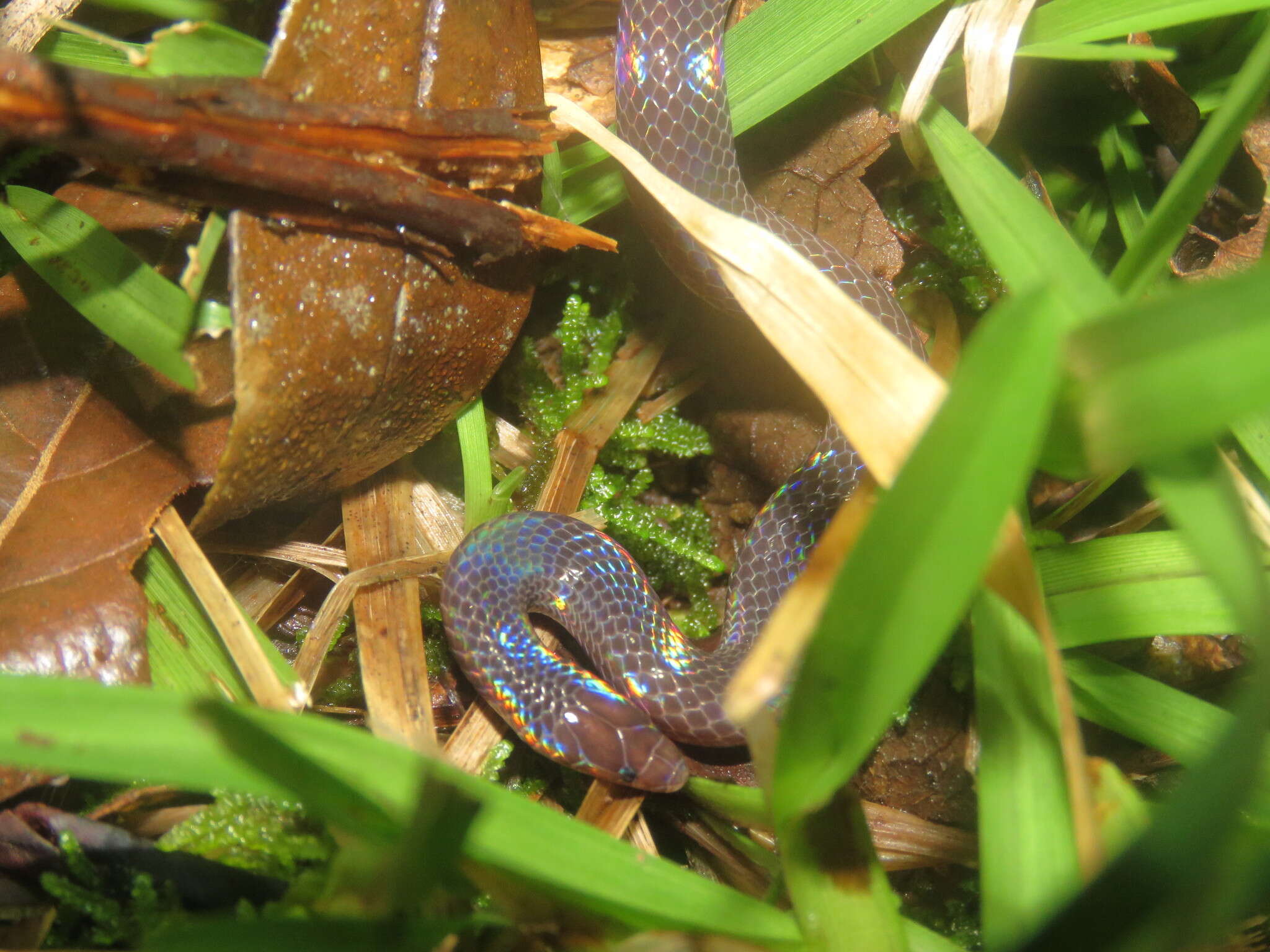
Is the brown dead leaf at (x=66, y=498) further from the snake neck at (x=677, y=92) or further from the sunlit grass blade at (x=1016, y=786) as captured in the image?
the sunlit grass blade at (x=1016, y=786)

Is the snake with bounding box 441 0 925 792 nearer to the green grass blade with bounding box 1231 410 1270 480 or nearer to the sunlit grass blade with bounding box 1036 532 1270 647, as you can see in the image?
the sunlit grass blade with bounding box 1036 532 1270 647

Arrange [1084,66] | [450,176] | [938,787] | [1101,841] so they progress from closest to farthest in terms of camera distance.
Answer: [1101,841] → [450,176] → [938,787] → [1084,66]

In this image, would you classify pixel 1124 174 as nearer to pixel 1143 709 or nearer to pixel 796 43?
pixel 796 43

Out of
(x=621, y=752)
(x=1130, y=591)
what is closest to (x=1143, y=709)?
(x=1130, y=591)

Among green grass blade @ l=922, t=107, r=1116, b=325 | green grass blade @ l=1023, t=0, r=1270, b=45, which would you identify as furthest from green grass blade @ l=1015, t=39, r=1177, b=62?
green grass blade @ l=922, t=107, r=1116, b=325

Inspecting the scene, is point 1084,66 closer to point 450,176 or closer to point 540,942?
point 450,176

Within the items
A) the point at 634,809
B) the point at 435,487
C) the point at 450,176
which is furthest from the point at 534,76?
the point at 634,809

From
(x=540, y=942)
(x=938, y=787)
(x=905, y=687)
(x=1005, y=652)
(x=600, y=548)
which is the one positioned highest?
(x=905, y=687)
